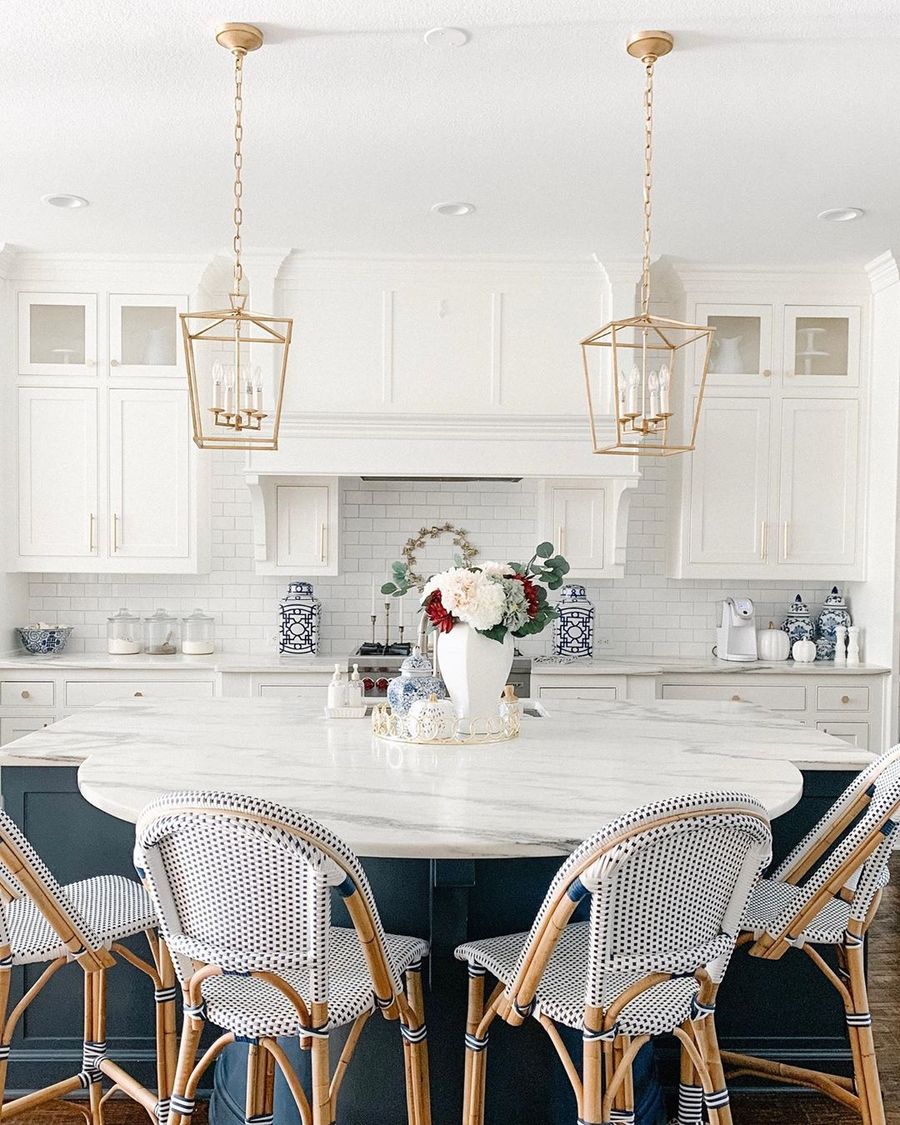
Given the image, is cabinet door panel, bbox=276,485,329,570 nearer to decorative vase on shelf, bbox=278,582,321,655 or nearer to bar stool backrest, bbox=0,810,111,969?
decorative vase on shelf, bbox=278,582,321,655

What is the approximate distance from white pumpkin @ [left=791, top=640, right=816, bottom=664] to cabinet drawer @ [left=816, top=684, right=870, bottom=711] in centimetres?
22

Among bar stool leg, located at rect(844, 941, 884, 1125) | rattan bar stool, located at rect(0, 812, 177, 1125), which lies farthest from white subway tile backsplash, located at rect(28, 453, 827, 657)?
bar stool leg, located at rect(844, 941, 884, 1125)

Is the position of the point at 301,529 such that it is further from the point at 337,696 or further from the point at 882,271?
the point at 882,271

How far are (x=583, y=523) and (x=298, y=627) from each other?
4.94ft

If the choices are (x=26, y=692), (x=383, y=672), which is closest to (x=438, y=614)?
(x=383, y=672)

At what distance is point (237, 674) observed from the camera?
181 inches

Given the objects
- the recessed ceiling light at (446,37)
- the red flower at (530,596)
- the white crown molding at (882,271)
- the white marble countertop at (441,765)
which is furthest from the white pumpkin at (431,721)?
the white crown molding at (882,271)

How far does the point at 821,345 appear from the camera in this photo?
488 cm

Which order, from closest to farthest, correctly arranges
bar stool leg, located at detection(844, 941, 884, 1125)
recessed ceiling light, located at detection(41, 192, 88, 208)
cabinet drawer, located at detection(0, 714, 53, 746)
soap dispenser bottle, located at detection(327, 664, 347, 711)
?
bar stool leg, located at detection(844, 941, 884, 1125), soap dispenser bottle, located at detection(327, 664, 347, 711), recessed ceiling light, located at detection(41, 192, 88, 208), cabinet drawer, located at detection(0, 714, 53, 746)

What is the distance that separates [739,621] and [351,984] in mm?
3550

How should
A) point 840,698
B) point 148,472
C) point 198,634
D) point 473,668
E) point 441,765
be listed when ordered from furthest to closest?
point 198,634, point 148,472, point 840,698, point 473,668, point 441,765

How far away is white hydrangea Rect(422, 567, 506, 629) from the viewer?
2650mm

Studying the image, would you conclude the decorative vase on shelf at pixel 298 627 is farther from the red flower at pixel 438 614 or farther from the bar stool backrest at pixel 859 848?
the bar stool backrest at pixel 859 848

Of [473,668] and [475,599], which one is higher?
[475,599]
